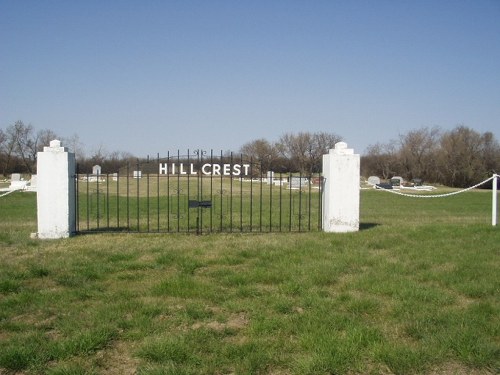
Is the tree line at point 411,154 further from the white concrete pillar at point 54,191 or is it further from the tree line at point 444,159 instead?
the white concrete pillar at point 54,191

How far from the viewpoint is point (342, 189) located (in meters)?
9.34

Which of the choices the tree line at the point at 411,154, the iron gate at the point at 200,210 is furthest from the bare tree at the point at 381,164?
the iron gate at the point at 200,210

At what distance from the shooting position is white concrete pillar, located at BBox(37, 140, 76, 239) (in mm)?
8750

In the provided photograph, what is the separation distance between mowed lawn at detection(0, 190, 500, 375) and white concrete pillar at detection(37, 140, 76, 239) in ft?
2.61

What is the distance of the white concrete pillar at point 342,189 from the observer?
30.5ft

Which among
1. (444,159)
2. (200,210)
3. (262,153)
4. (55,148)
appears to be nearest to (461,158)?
(444,159)

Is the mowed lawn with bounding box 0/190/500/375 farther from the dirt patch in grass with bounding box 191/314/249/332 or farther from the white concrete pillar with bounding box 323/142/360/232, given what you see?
the white concrete pillar with bounding box 323/142/360/232

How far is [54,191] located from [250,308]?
17.7 ft

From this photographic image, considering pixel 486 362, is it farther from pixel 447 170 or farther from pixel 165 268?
pixel 447 170

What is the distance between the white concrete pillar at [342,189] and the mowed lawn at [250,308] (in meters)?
1.30

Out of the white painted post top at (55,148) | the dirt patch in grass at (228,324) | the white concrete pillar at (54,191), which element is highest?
the white painted post top at (55,148)

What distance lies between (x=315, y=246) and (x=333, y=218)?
164 centimetres

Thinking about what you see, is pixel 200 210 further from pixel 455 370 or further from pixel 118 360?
pixel 455 370

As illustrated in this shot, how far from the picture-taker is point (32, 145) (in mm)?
66688
